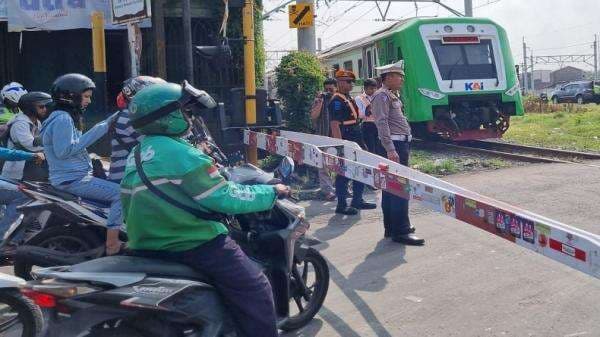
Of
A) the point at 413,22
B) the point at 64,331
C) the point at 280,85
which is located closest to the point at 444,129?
the point at 413,22

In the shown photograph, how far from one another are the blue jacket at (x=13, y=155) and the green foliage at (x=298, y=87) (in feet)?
20.8

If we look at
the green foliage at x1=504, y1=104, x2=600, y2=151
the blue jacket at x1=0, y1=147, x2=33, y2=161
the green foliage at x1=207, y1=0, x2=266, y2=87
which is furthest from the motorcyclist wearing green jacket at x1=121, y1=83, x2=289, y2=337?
the green foliage at x1=504, y1=104, x2=600, y2=151

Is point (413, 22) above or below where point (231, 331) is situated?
above

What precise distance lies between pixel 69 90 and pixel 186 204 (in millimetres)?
2495

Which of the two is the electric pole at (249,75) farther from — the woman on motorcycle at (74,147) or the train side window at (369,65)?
the train side window at (369,65)

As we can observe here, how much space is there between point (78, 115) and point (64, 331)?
2.75 meters

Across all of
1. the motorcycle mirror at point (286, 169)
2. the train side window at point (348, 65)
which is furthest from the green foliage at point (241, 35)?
the motorcycle mirror at point (286, 169)

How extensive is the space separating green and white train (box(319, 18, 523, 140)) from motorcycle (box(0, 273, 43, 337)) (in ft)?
37.4

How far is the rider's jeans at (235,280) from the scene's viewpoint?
318cm

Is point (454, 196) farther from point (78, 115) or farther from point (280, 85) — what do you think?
point (280, 85)

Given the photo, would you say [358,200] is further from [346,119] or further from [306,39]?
[306,39]

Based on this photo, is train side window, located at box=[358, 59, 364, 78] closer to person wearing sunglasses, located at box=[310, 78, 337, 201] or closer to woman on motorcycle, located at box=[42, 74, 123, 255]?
person wearing sunglasses, located at box=[310, 78, 337, 201]

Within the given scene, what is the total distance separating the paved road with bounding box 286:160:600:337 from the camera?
449 cm

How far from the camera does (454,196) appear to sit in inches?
167
